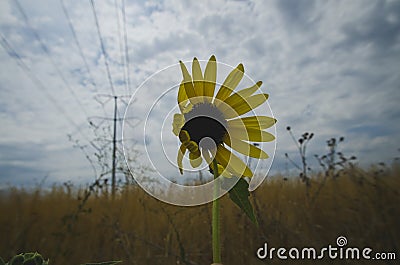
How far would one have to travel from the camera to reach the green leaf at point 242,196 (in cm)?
29

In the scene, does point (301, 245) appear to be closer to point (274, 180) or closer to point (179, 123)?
point (274, 180)

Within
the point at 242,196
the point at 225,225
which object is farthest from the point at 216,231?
the point at 225,225

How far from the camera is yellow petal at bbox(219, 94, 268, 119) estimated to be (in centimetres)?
34

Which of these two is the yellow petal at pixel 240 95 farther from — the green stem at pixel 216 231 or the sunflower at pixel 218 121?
the green stem at pixel 216 231

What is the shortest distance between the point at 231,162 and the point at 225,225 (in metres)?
1.33

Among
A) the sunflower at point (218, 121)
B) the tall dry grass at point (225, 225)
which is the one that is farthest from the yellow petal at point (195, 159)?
the tall dry grass at point (225, 225)

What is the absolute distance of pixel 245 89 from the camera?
0.34 metres

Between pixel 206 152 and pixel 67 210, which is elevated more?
pixel 206 152

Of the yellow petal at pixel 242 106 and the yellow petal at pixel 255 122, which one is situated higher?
the yellow petal at pixel 242 106

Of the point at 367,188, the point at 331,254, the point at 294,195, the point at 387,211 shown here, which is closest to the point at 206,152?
the point at 331,254

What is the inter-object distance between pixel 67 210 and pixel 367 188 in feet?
5.21

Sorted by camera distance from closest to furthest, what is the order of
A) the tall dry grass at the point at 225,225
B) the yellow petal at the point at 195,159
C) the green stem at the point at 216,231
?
1. the green stem at the point at 216,231
2. the yellow petal at the point at 195,159
3. the tall dry grass at the point at 225,225

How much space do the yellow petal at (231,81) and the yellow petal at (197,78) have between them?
2 centimetres

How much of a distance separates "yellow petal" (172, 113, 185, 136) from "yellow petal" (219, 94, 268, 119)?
49 mm
